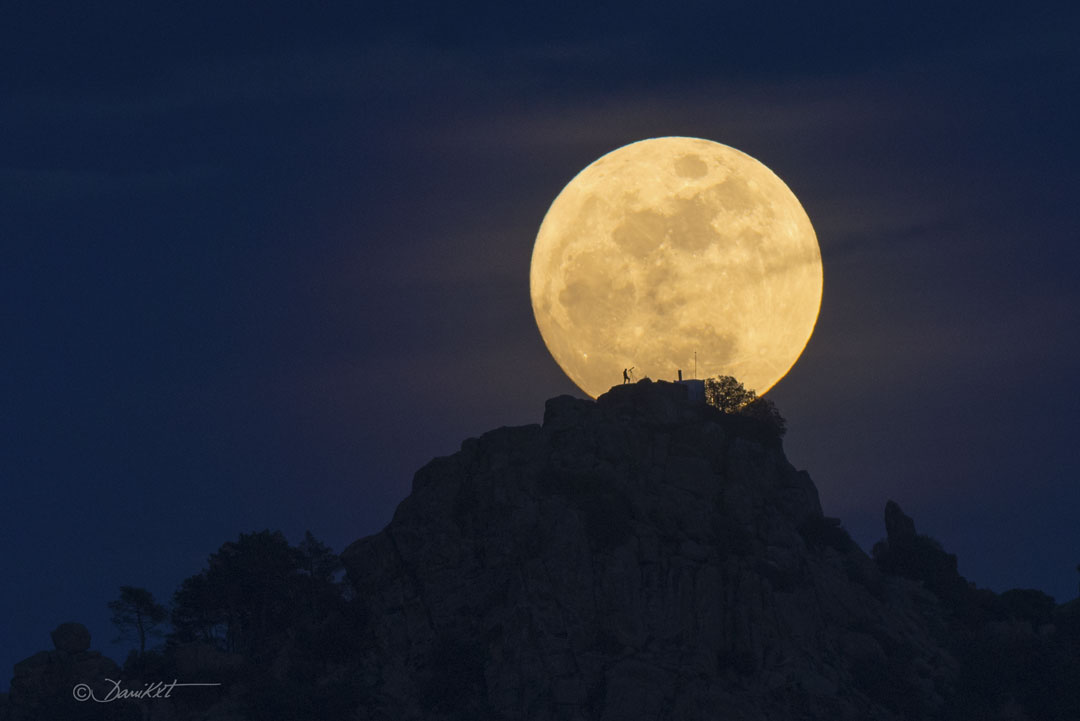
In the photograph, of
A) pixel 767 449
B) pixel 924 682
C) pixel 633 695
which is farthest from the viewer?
pixel 767 449

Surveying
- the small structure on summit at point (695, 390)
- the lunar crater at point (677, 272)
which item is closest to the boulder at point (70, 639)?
the lunar crater at point (677, 272)

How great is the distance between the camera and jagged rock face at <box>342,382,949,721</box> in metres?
139

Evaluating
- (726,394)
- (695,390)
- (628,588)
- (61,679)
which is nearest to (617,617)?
(628,588)

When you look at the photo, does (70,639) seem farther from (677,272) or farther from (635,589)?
(677,272)

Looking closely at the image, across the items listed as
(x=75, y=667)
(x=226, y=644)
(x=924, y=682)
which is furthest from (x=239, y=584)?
(x=924, y=682)

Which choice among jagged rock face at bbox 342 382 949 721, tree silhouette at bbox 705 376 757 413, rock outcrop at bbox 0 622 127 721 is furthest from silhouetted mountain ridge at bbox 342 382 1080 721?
rock outcrop at bbox 0 622 127 721

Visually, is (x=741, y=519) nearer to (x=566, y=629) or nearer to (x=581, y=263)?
(x=566, y=629)

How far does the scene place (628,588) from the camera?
142 metres

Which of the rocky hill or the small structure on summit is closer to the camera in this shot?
the rocky hill

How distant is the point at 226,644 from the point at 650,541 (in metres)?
45.4

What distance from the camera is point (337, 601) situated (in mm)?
153625

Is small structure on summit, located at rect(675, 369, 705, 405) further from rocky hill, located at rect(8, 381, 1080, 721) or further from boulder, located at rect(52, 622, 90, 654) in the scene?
boulder, located at rect(52, 622, 90, 654)

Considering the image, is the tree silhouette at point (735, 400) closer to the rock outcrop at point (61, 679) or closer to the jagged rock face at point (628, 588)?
the jagged rock face at point (628, 588)

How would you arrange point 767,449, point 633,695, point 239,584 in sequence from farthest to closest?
1. point 239,584
2. point 767,449
3. point 633,695
